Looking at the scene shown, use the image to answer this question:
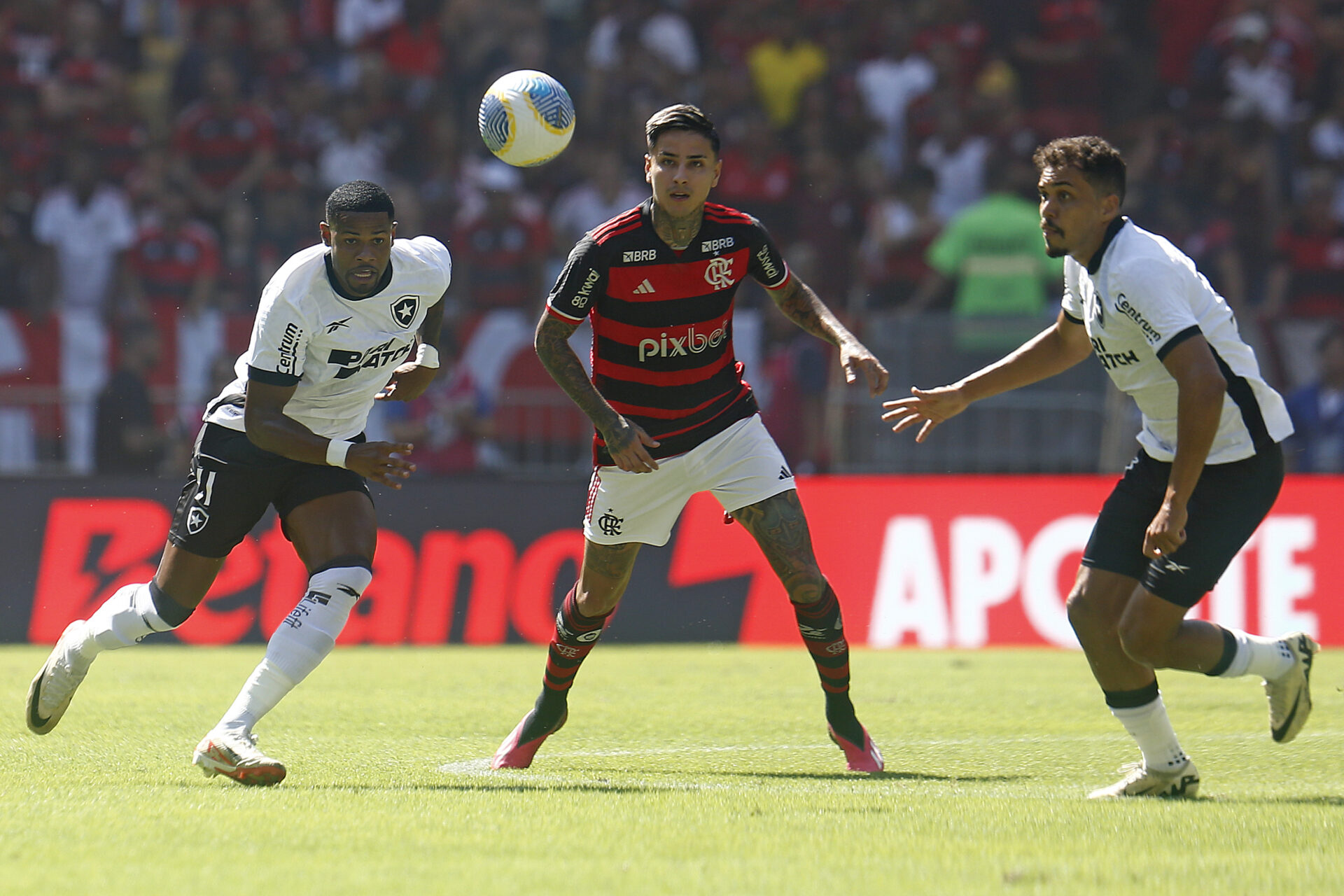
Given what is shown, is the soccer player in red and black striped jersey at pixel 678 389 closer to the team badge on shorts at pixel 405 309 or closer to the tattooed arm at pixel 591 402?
the tattooed arm at pixel 591 402

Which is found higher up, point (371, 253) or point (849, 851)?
point (371, 253)

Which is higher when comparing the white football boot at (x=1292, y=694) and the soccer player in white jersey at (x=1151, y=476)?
the soccer player in white jersey at (x=1151, y=476)

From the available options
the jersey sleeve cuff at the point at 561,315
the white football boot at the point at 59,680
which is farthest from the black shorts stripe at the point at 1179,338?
the white football boot at the point at 59,680

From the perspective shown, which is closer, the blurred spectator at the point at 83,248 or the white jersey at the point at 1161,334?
the white jersey at the point at 1161,334

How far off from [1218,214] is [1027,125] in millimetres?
2239

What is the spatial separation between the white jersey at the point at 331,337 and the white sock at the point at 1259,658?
333 centimetres

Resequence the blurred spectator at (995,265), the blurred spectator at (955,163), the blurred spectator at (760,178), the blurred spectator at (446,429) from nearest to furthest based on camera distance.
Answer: the blurred spectator at (446,429)
the blurred spectator at (995,265)
the blurred spectator at (760,178)
the blurred spectator at (955,163)

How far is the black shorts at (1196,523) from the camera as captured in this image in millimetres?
5691

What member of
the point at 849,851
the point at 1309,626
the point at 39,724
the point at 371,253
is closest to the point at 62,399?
the point at 39,724

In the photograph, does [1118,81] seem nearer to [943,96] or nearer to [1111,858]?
[943,96]

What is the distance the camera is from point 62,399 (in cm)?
1366

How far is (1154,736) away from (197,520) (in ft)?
12.3

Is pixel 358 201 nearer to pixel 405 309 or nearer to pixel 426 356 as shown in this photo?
pixel 405 309

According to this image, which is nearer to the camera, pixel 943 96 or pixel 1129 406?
pixel 1129 406
